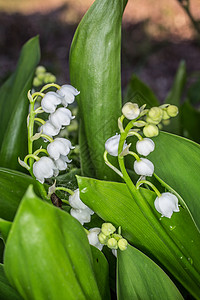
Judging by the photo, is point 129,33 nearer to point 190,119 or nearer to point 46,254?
point 190,119

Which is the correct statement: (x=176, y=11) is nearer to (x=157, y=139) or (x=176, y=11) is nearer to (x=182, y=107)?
(x=182, y=107)

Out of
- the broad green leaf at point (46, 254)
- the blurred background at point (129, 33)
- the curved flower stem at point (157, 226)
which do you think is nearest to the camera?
the broad green leaf at point (46, 254)

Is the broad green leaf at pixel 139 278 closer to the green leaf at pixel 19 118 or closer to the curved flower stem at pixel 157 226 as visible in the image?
the curved flower stem at pixel 157 226

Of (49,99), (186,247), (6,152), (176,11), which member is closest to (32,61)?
(6,152)

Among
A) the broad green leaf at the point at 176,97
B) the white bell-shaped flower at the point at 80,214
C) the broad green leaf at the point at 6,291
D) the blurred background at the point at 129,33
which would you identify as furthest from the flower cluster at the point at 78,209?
the broad green leaf at the point at 176,97

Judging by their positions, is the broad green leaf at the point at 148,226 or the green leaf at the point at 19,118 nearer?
the broad green leaf at the point at 148,226

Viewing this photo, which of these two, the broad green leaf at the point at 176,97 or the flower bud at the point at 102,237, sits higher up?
the broad green leaf at the point at 176,97
